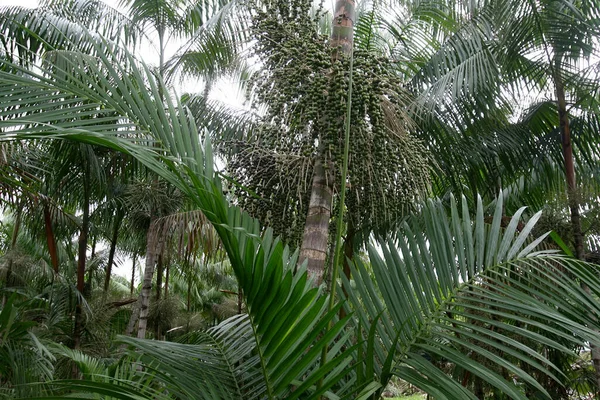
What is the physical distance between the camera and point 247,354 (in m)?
2.26

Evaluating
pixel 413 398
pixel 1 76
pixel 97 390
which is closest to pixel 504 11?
pixel 1 76

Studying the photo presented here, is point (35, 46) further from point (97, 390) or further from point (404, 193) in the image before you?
point (97, 390)

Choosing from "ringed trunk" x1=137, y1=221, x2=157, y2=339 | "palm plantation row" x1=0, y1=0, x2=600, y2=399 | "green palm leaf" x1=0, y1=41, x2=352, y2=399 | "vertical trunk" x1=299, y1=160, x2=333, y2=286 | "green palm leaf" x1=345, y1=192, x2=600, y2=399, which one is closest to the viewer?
"green palm leaf" x1=0, y1=41, x2=352, y2=399

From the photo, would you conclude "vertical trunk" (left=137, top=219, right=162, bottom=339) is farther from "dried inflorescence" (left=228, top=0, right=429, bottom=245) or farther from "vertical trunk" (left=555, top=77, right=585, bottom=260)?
"vertical trunk" (left=555, top=77, right=585, bottom=260)

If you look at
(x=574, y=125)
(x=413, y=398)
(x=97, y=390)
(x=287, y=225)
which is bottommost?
(x=413, y=398)

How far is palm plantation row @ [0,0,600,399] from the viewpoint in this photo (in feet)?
5.52

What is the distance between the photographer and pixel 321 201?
273 centimetres

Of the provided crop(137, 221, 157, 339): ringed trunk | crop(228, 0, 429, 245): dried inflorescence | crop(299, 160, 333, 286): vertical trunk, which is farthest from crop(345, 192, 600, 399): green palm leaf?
crop(137, 221, 157, 339): ringed trunk

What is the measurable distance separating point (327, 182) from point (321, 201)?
0.32 ft

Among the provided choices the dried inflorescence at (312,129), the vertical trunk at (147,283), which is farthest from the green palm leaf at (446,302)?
the vertical trunk at (147,283)

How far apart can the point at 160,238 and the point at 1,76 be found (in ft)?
18.1

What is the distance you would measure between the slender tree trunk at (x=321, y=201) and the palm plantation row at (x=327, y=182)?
11 millimetres

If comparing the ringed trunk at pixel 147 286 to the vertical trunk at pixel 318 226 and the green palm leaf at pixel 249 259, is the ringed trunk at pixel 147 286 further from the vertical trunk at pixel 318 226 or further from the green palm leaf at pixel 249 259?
the green palm leaf at pixel 249 259

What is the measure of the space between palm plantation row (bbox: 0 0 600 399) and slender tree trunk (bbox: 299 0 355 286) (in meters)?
0.01
